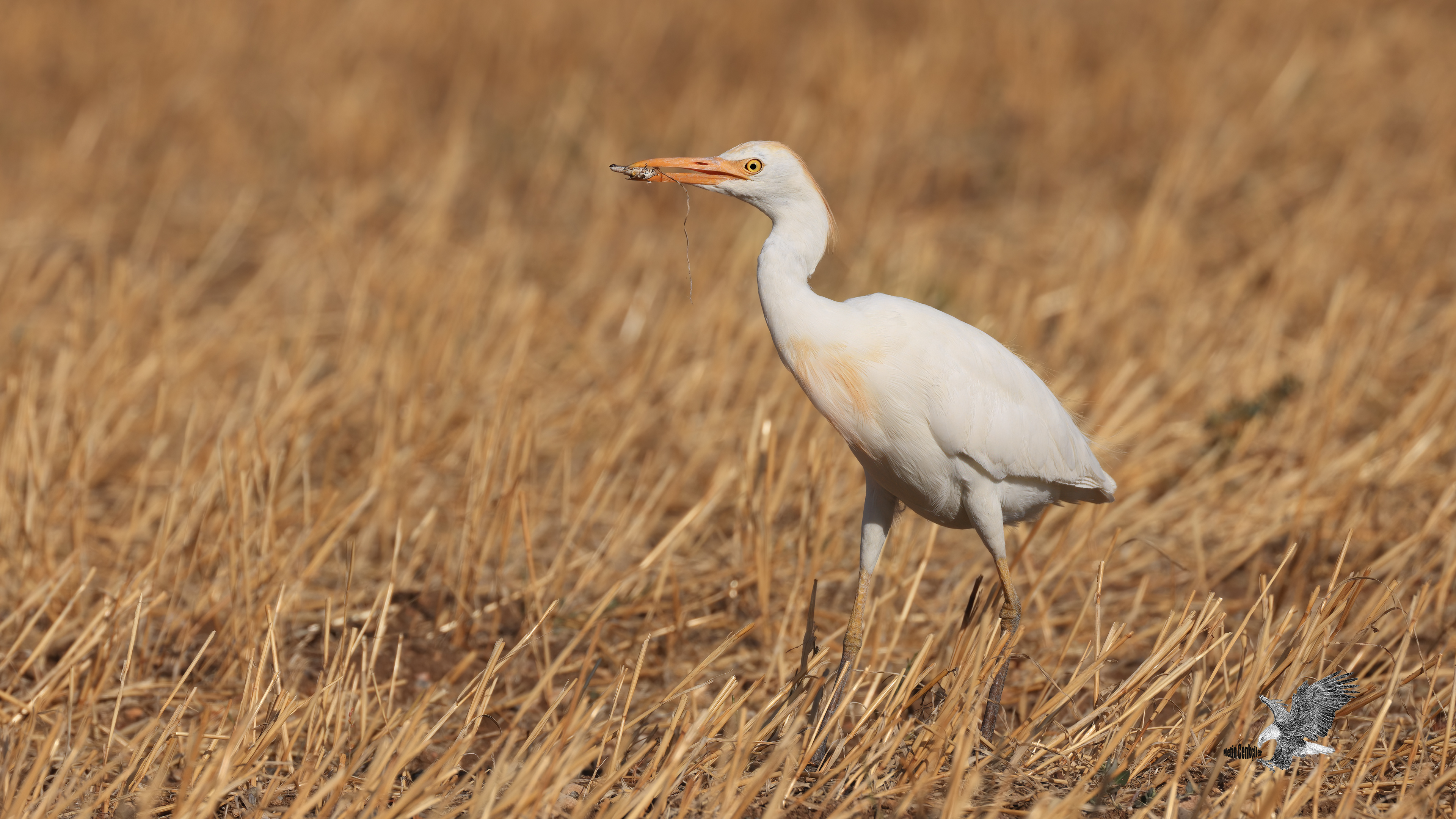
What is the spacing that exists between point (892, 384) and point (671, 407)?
2.75 m

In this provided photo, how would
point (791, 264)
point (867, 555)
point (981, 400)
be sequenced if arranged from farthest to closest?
point (867, 555) < point (981, 400) < point (791, 264)

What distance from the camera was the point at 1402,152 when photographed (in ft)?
26.0

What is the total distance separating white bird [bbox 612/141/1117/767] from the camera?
2727mm

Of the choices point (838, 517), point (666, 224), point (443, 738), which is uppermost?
point (666, 224)

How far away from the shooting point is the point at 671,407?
17.9 feet

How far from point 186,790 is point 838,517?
7.74ft

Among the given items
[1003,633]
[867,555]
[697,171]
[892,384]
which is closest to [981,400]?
[892,384]

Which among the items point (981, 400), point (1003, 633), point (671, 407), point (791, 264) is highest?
point (791, 264)

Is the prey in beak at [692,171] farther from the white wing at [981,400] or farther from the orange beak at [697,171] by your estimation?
the white wing at [981,400]

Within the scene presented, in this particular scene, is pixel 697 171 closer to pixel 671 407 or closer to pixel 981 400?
pixel 981 400

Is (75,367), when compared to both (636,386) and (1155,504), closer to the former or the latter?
(636,386)

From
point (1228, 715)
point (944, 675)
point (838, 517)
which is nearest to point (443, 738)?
point (944, 675)

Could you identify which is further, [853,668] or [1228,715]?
[853,668]

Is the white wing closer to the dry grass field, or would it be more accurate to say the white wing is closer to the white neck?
the white neck
